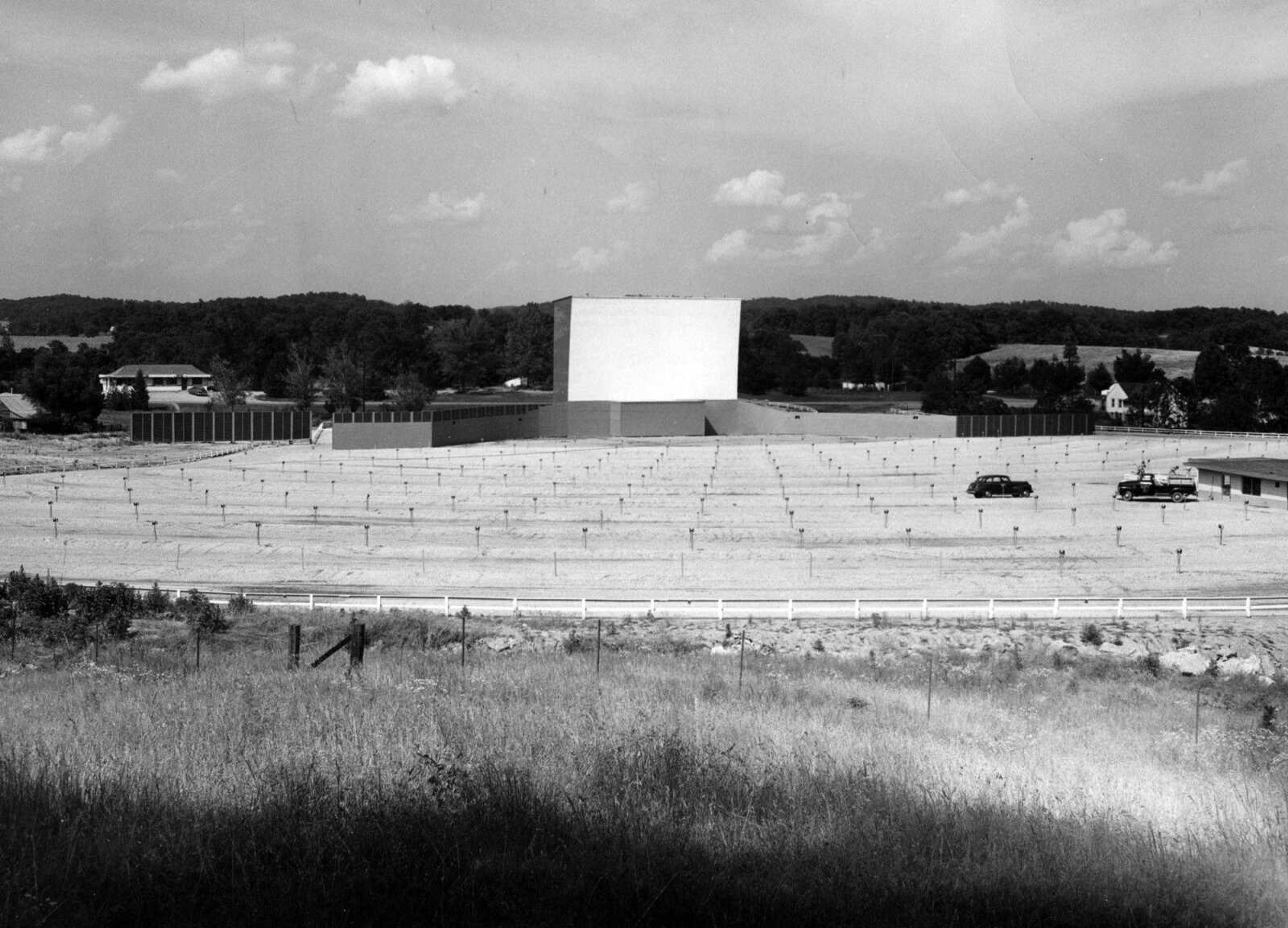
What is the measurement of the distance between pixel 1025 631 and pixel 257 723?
16.9m

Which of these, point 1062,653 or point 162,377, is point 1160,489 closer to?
point 1062,653

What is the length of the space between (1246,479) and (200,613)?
3726 centimetres

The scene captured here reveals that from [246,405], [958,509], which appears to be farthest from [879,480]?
[246,405]

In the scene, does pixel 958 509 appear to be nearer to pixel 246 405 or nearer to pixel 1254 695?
pixel 1254 695

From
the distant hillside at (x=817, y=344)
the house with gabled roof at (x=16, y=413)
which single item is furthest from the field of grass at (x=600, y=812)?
the distant hillside at (x=817, y=344)

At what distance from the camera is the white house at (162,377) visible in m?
112

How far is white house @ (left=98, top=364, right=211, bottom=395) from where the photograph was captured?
11150 cm

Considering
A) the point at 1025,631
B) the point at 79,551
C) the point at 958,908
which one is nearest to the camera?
the point at 958,908

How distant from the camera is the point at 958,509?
1688 inches

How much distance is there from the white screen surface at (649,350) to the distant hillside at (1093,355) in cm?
7098

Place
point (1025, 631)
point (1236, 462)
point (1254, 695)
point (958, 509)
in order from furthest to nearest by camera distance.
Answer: point (1236, 462)
point (958, 509)
point (1025, 631)
point (1254, 695)

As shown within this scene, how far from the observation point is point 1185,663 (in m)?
21.9

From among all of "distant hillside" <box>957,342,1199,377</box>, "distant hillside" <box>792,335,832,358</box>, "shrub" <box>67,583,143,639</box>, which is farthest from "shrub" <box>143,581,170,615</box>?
"distant hillside" <box>792,335,832,358</box>

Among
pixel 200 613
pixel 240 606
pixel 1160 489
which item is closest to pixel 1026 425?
pixel 1160 489
